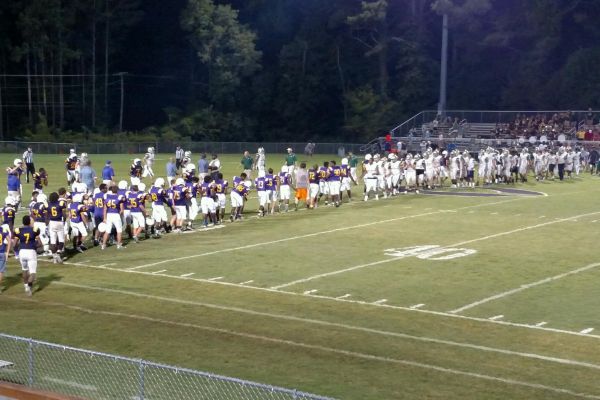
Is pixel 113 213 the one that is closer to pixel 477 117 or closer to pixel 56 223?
pixel 56 223

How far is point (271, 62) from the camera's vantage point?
83.8m

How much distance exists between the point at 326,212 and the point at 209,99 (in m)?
50.4

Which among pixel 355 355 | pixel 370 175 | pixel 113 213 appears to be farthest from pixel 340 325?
pixel 370 175

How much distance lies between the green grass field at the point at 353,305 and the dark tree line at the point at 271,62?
146ft

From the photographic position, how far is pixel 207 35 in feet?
252

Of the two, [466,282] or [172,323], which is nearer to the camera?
[172,323]

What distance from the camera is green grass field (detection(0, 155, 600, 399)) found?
15.0 metres

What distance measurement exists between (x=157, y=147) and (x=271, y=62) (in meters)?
18.7

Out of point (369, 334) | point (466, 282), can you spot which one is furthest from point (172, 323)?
point (466, 282)

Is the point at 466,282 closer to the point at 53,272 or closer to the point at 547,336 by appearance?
the point at 547,336

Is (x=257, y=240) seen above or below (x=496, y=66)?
below

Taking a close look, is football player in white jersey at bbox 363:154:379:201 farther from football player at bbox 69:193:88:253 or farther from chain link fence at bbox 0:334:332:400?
chain link fence at bbox 0:334:332:400

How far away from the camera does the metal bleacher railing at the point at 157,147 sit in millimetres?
63188

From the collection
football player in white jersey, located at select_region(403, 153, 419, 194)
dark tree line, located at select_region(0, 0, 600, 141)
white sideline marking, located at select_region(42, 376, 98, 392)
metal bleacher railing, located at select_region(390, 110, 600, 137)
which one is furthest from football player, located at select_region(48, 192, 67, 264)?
dark tree line, located at select_region(0, 0, 600, 141)
